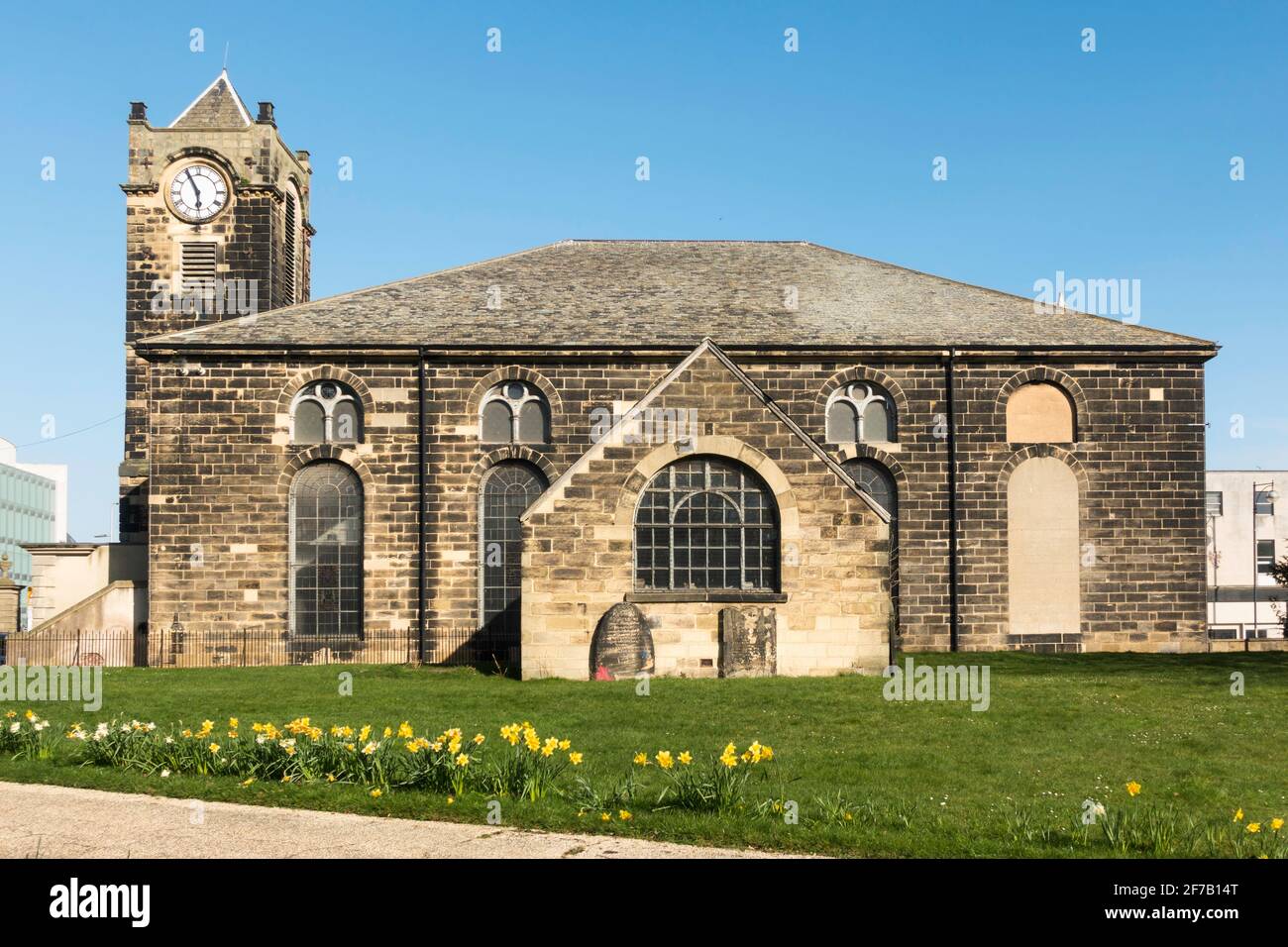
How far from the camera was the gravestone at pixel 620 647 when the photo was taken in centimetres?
2366

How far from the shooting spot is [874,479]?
30391 mm

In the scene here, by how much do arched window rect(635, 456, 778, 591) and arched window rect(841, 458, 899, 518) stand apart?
19.9ft

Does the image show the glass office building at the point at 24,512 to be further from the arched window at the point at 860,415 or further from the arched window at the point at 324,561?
the arched window at the point at 860,415

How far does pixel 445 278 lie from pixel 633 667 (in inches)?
595

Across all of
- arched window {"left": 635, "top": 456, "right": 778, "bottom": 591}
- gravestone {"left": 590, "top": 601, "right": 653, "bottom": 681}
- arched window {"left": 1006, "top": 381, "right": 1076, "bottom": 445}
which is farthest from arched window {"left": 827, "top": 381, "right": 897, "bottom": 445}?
gravestone {"left": 590, "top": 601, "right": 653, "bottom": 681}

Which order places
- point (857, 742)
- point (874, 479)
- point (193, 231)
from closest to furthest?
point (857, 742) → point (874, 479) → point (193, 231)

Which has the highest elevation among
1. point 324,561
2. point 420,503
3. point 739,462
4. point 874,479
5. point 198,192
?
point 198,192

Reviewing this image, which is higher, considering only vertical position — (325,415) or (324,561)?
(325,415)

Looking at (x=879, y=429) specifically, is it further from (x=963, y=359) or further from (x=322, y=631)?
(x=322, y=631)

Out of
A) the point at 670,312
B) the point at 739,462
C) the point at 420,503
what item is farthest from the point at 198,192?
the point at 739,462

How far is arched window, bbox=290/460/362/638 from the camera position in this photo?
29812 millimetres

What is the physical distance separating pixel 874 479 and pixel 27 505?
326 ft

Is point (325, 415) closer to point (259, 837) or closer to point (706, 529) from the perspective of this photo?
point (706, 529)

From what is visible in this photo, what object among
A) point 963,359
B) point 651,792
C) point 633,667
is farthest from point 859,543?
point 651,792
